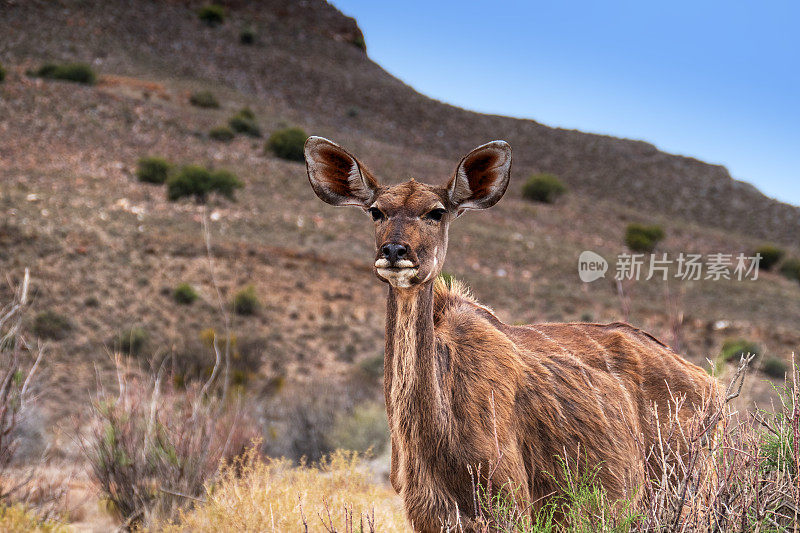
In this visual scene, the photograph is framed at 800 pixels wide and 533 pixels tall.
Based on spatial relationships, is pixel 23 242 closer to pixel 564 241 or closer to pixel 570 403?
pixel 570 403

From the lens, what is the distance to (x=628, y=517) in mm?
3312

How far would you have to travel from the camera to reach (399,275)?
3.64 m

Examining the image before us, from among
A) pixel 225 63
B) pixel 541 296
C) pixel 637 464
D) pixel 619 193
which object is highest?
pixel 225 63

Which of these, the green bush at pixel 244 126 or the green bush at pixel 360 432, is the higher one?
the green bush at pixel 244 126

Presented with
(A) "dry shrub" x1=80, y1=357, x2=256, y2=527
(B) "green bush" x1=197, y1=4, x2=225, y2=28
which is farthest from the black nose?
(B) "green bush" x1=197, y1=4, x2=225, y2=28

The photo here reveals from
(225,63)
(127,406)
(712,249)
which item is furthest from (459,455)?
(225,63)

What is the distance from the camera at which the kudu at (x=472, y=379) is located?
12.5ft

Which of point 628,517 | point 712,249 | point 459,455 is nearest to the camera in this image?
point 628,517

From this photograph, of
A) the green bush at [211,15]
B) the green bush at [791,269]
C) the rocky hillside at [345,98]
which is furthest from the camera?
the green bush at [211,15]

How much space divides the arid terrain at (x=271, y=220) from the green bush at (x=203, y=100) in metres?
1.00

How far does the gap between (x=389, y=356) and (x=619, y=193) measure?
52.9m

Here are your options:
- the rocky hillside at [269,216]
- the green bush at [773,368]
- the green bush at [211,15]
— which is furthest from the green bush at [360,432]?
the green bush at [211,15]

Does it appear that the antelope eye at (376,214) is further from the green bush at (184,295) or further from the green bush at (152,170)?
the green bush at (152,170)

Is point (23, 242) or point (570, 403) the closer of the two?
point (570, 403)
